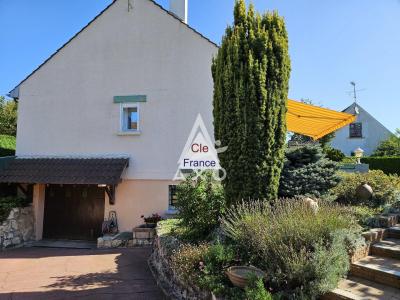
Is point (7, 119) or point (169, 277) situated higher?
point (7, 119)

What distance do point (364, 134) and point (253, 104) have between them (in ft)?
129

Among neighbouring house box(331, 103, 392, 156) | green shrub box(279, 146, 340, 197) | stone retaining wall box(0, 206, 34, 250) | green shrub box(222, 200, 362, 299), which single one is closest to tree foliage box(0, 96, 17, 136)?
stone retaining wall box(0, 206, 34, 250)

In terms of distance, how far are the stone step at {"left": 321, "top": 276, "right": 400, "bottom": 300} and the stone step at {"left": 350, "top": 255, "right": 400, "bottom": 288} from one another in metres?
0.11

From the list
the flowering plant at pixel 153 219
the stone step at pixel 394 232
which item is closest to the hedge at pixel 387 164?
the flowering plant at pixel 153 219

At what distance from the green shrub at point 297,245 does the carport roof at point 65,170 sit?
9.20 m

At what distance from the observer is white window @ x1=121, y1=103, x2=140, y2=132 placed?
16.4 metres

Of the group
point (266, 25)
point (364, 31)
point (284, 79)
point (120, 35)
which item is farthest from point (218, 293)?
point (120, 35)

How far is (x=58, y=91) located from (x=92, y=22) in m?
4.18

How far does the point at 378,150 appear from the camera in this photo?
39625 millimetres

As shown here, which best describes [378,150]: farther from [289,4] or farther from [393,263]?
[393,263]

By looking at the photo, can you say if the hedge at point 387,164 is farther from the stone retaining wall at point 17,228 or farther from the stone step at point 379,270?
the stone retaining wall at point 17,228

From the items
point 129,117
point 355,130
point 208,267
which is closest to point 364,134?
point 355,130

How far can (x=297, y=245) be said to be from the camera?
6.31 metres

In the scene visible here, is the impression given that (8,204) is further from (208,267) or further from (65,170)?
(208,267)
